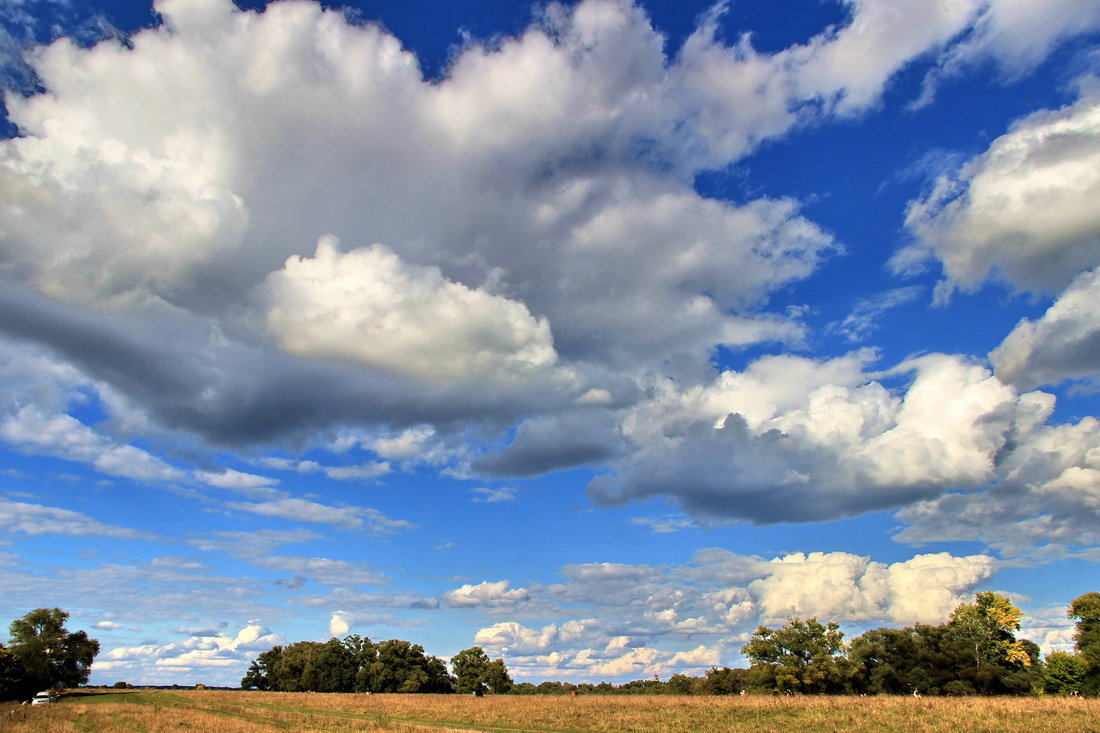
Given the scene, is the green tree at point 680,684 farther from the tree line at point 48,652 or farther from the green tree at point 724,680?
the tree line at point 48,652

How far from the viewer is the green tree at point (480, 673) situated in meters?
138

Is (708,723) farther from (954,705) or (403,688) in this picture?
(403,688)

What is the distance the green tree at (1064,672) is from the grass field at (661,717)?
5993cm

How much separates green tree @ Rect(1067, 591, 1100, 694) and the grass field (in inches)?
2370

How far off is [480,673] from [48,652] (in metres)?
80.6

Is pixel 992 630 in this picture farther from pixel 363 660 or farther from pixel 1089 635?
pixel 363 660

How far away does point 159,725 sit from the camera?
51.7m

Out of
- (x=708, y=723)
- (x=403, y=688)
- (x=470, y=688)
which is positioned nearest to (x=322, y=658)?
(x=403, y=688)

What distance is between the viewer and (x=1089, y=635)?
106375mm

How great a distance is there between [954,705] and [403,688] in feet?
395

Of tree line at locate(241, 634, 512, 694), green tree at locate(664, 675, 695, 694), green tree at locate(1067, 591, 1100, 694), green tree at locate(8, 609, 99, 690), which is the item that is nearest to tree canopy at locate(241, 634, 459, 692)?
tree line at locate(241, 634, 512, 694)

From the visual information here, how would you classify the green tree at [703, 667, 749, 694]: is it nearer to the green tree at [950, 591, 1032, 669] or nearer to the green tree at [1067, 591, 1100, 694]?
the green tree at [950, 591, 1032, 669]

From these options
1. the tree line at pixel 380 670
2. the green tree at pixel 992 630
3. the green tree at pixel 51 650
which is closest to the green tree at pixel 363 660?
the tree line at pixel 380 670

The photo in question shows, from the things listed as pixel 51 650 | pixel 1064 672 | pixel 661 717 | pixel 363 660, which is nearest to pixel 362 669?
pixel 363 660
